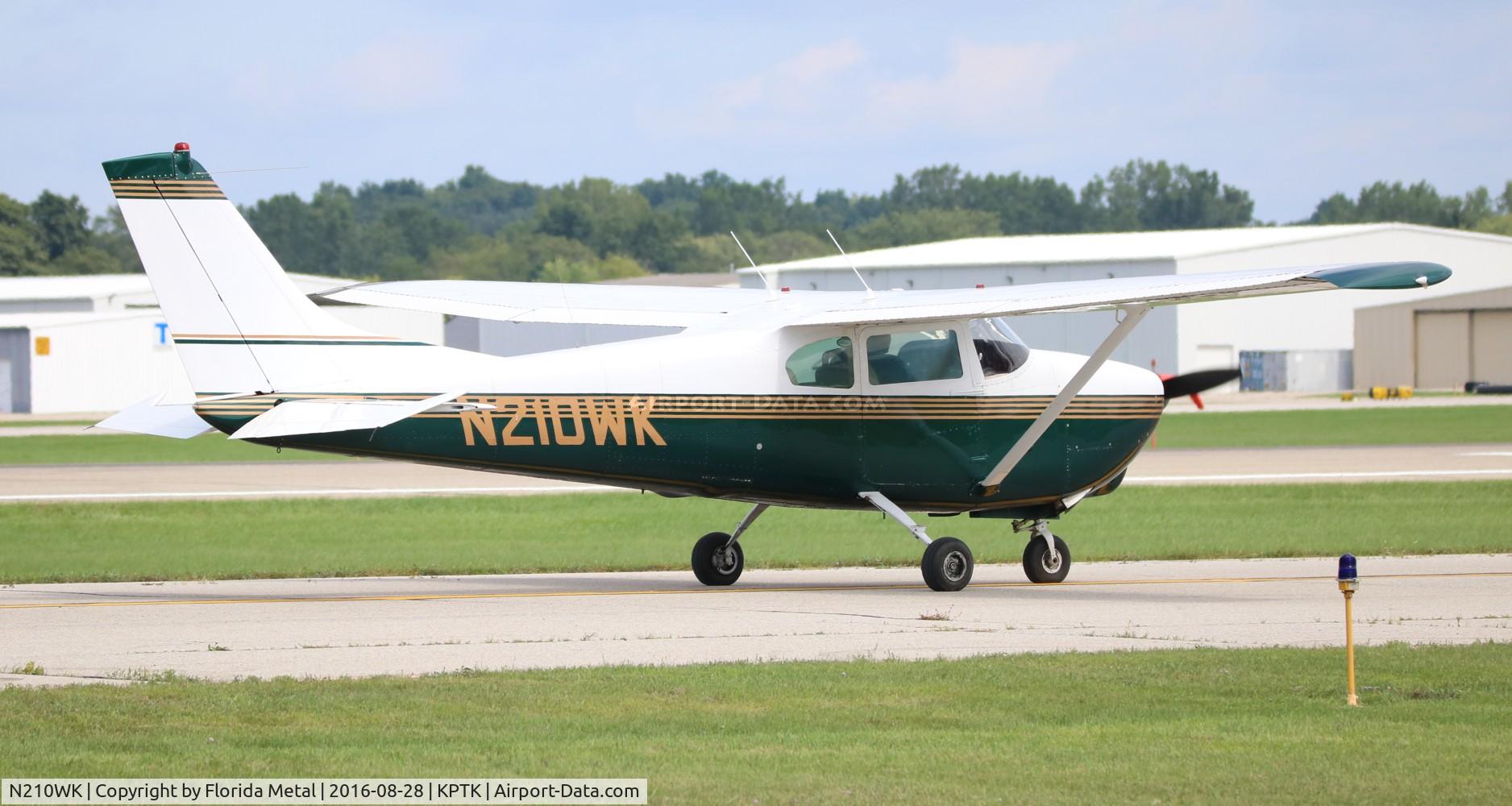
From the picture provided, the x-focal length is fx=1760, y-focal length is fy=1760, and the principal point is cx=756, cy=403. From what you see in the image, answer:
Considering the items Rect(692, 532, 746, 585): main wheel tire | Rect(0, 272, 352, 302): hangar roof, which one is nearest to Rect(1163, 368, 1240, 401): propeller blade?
Rect(692, 532, 746, 585): main wheel tire

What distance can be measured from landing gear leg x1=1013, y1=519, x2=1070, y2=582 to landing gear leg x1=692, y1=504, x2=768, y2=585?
2.60 m

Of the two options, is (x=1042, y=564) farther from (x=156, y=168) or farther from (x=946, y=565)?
(x=156, y=168)

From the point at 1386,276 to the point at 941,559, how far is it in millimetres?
4949

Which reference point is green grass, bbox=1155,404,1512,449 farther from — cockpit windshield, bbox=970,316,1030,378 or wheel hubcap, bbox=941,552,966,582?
wheel hubcap, bbox=941,552,966,582

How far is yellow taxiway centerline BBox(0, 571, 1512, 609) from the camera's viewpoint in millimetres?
15422

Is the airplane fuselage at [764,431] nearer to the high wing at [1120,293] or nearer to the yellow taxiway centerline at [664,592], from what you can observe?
the high wing at [1120,293]

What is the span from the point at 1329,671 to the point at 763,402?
19.9ft

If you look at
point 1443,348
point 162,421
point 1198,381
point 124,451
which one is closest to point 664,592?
point 162,421

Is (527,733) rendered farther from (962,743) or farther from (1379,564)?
(1379,564)

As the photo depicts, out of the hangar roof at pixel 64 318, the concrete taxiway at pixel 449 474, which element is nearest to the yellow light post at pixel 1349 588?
the concrete taxiway at pixel 449 474

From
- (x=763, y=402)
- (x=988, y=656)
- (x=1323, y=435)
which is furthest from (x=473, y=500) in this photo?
(x=1323, y=435)

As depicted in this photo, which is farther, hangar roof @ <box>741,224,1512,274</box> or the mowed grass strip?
hangar roof @ <box>741,224,1512,274</box>

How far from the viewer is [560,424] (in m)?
15.1

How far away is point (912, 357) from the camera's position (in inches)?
631
